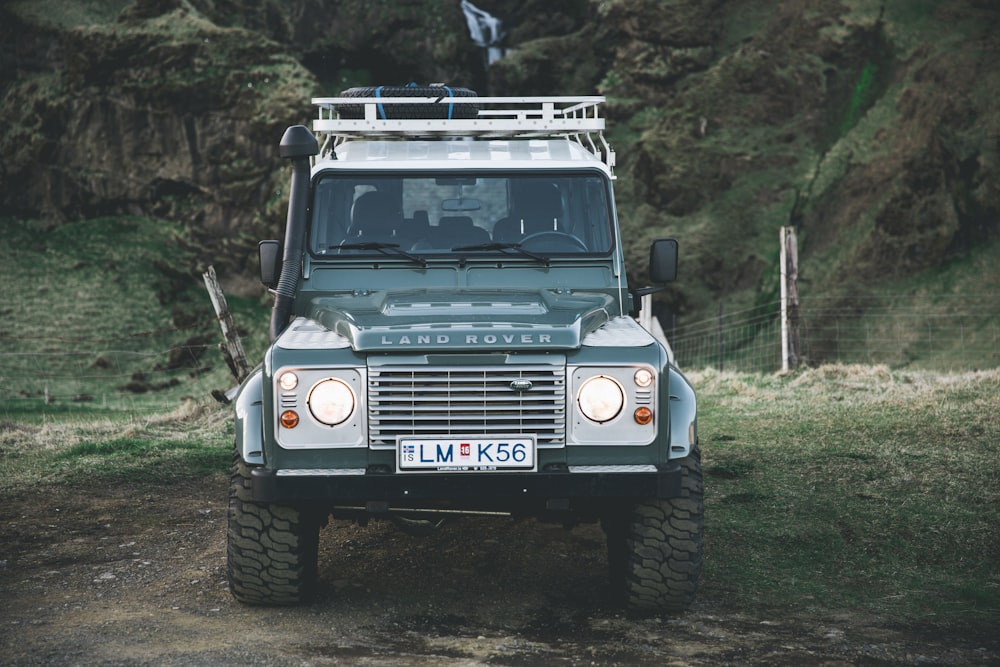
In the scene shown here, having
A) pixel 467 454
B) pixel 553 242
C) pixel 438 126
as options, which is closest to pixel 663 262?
pixel 553 242

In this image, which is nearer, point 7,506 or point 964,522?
point 964,522

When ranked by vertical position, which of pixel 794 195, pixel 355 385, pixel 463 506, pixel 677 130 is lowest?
pixel 463 506

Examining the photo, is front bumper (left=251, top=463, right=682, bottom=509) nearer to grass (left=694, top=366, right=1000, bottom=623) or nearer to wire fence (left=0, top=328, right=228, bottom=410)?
grass (left=694, top=366, right=1000, bottom=623)

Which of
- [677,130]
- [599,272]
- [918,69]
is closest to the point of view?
[599,272]

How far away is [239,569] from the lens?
5.79 metres

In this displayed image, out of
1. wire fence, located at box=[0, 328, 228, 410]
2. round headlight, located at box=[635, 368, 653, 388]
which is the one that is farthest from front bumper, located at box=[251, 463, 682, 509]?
wire fence, located at box=[0, 328, 228, 410]

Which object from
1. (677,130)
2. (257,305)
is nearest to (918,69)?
(677,130)

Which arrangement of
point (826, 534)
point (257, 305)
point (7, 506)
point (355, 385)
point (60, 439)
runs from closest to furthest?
point (355, 385) < point (826, 534) < point (7, 506) < point (60, 439) < point (257, 305)

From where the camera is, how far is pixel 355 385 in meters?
5.48

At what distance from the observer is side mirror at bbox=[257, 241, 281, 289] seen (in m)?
6.89

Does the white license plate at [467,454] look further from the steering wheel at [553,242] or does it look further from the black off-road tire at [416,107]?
the black off-road tire at [416,107]

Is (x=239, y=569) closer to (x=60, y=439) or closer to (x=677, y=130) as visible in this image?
(x=60, y=439)

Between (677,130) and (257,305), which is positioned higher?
(677,130)

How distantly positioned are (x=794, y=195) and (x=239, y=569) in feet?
88.7
